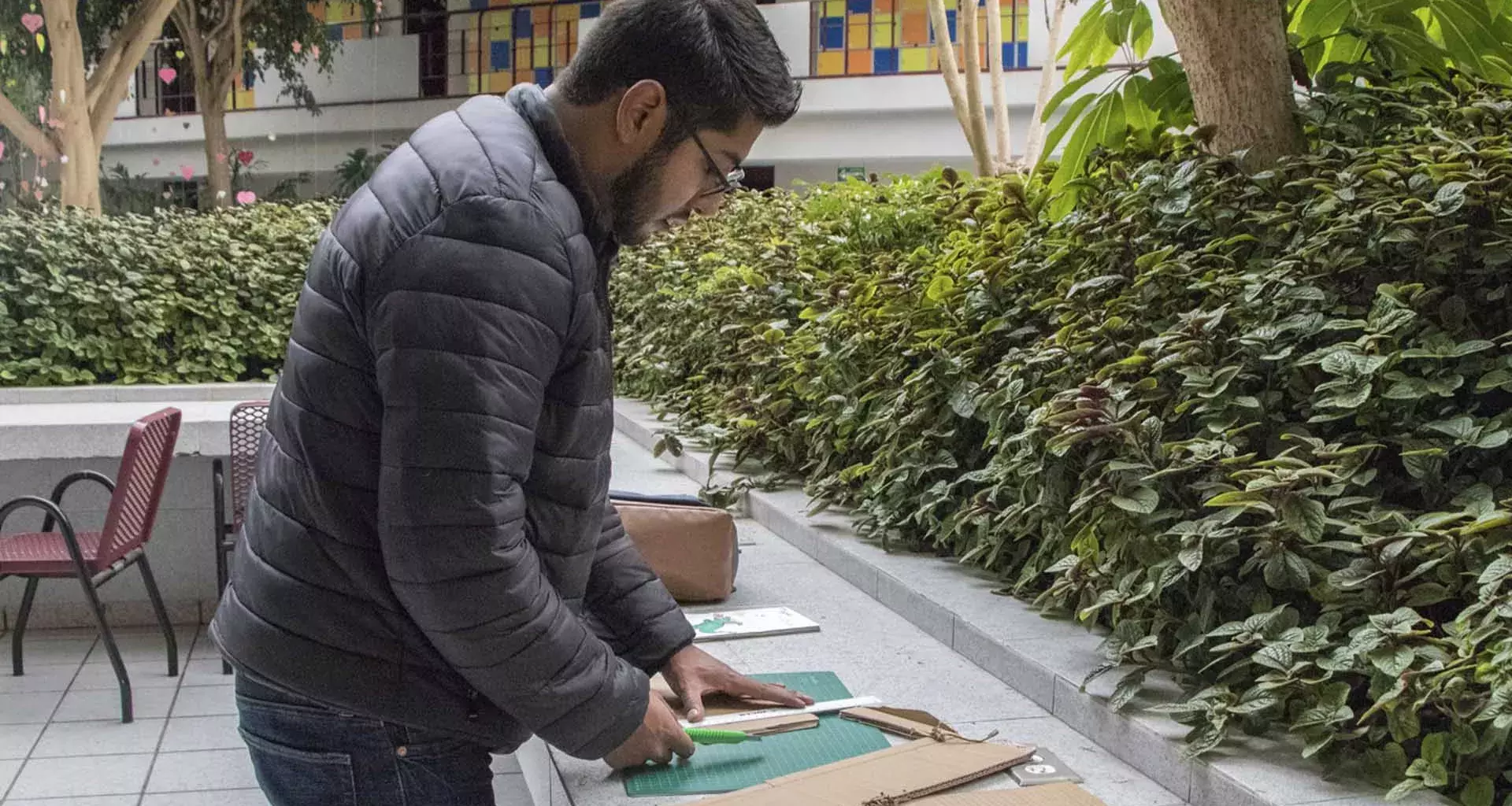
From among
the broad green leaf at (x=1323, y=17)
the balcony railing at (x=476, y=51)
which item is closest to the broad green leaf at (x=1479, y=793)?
the broad green leaf at (x=1323, y=17)

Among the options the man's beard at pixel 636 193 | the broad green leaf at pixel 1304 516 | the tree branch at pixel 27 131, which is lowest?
the broad green leaf at pixel 1304 516

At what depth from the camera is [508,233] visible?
1425 millimetres

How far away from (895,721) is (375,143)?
40.6 feet

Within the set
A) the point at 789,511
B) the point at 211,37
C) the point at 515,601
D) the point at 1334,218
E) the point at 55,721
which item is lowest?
the point at 55,721

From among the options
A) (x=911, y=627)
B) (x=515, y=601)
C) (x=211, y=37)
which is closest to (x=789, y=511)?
(x=911, y=627)

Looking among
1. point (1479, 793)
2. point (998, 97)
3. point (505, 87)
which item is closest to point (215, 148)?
point (505, 87)

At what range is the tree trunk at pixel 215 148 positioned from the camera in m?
12.5

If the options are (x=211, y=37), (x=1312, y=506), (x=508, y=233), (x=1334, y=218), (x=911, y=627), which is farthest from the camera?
(x=211, y=37)

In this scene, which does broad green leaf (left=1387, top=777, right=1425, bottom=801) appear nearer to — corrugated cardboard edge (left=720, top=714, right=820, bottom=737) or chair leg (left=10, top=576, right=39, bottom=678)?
corrugated cardboard edge (left=720, top=714, right=820, bottom=737)

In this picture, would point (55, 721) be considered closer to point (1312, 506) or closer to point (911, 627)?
point (911, 627)

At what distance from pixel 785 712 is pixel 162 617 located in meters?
3.56

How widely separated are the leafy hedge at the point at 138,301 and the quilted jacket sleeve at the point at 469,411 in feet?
26.4

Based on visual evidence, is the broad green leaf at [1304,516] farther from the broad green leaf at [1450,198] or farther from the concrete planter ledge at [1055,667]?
the broad green leaf at [1450,198]

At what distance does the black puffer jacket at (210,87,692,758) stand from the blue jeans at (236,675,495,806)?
4 cm
